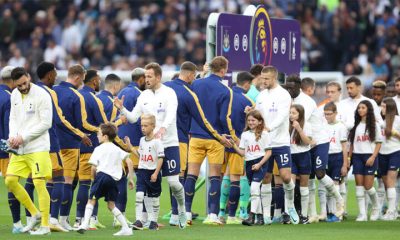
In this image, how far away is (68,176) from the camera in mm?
18281

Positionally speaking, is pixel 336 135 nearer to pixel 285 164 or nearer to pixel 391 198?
pixel 391 198

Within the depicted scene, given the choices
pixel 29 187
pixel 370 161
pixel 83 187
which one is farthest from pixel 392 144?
pixel 29 187

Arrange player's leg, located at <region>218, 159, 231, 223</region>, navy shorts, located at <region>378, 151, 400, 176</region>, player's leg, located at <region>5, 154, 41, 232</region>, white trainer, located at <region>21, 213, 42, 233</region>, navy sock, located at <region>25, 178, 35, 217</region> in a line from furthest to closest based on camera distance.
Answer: navy shorts, located at <region>378, 151, 400, 176</region> → player's leg, located at <region>218, 159, 231, 223</region> → navy sock, located at <region>25, 178, 35, 217</region> → white trainer, located at <region>21, 213, 42, 233</region> → player's leg, located at <region>5, 154, 41, 232</region>

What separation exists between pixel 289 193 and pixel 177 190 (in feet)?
6.73

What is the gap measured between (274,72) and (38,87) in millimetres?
3693

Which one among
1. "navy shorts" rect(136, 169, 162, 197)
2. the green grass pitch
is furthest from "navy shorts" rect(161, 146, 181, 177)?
the green grass pitch

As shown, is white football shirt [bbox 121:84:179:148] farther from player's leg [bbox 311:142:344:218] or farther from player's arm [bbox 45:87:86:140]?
player's leg [bbox 311:142:344:218]

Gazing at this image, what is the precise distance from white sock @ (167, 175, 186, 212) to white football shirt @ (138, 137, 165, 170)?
0.33m

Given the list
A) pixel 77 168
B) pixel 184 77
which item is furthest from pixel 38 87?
pixel 184 77

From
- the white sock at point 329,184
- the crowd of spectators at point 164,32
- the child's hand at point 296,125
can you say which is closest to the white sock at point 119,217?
the child's hand at point 296,125

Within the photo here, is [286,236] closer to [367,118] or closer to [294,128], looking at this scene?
[294,128]

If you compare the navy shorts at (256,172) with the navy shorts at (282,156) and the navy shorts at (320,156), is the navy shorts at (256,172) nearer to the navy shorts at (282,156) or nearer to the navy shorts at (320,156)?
the navy shorts at (282,156)

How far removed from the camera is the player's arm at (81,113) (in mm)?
18344

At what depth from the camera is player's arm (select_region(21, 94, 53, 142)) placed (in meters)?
16.8
